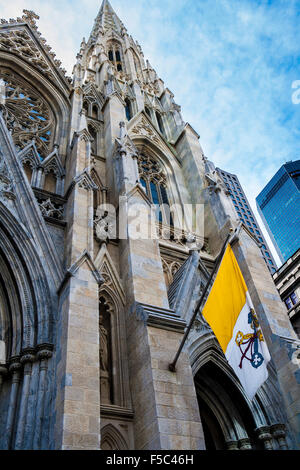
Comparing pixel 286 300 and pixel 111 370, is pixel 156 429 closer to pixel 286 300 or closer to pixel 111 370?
pixel 111 370

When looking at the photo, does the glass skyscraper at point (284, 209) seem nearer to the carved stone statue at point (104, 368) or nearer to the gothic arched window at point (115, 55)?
the gothic arched window at point (115, 55)

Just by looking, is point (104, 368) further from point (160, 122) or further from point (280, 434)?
point (160, 122)

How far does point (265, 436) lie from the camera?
10.0 metres

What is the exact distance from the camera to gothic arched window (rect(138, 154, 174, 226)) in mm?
16984

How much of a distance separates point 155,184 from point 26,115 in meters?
6.12

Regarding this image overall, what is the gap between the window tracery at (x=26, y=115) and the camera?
50.7ft

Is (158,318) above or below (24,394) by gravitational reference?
above

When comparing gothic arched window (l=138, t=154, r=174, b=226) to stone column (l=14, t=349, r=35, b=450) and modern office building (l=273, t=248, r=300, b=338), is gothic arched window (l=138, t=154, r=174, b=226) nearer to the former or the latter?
stone column (l=14, t=349, r=35, b=450)

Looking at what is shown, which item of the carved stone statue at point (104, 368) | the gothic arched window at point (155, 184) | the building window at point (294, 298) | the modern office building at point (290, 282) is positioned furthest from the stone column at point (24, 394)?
the building window at point (294, 298)

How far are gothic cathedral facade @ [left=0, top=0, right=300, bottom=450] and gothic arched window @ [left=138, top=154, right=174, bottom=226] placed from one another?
9cm

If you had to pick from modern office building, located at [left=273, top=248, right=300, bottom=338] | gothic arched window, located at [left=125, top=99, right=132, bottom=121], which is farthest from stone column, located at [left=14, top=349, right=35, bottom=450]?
modern office building, located at [left=273, top=248, right=300, bottom=338]

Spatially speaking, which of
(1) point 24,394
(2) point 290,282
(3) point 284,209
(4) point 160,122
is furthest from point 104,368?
(3) point 284,209

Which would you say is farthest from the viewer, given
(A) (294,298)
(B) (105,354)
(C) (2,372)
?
(A) (294,298)

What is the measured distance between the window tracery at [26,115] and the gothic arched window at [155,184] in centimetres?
435
